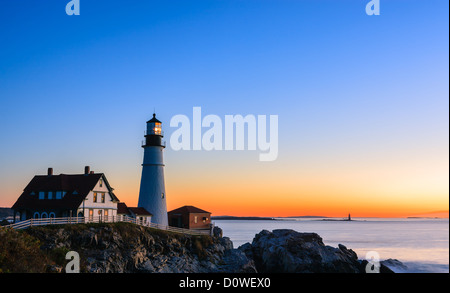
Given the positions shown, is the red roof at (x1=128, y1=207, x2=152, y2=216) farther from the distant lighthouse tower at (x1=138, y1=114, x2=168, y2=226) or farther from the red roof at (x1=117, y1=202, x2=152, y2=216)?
the distant lighthouse tower at (x1=138, y1=114, x2=168, y2=226)

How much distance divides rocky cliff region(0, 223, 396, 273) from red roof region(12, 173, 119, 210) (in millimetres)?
5413

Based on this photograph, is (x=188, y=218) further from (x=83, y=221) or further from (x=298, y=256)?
(x=83, y=221)

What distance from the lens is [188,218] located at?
5103 cm

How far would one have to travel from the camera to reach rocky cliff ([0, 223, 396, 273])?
3197cm

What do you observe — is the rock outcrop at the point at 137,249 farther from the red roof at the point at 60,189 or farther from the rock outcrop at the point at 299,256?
the red roof at the point at 60,189

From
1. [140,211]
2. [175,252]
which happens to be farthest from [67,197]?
[175,252]

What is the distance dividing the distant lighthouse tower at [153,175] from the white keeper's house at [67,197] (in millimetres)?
4340

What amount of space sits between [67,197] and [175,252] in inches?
484

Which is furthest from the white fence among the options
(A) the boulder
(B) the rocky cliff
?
(A) the boulder

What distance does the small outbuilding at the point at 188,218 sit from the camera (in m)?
51.1

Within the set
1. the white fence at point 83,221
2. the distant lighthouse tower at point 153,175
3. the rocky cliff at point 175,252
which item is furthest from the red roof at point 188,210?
the distant lighthouse tower at point 153,175
